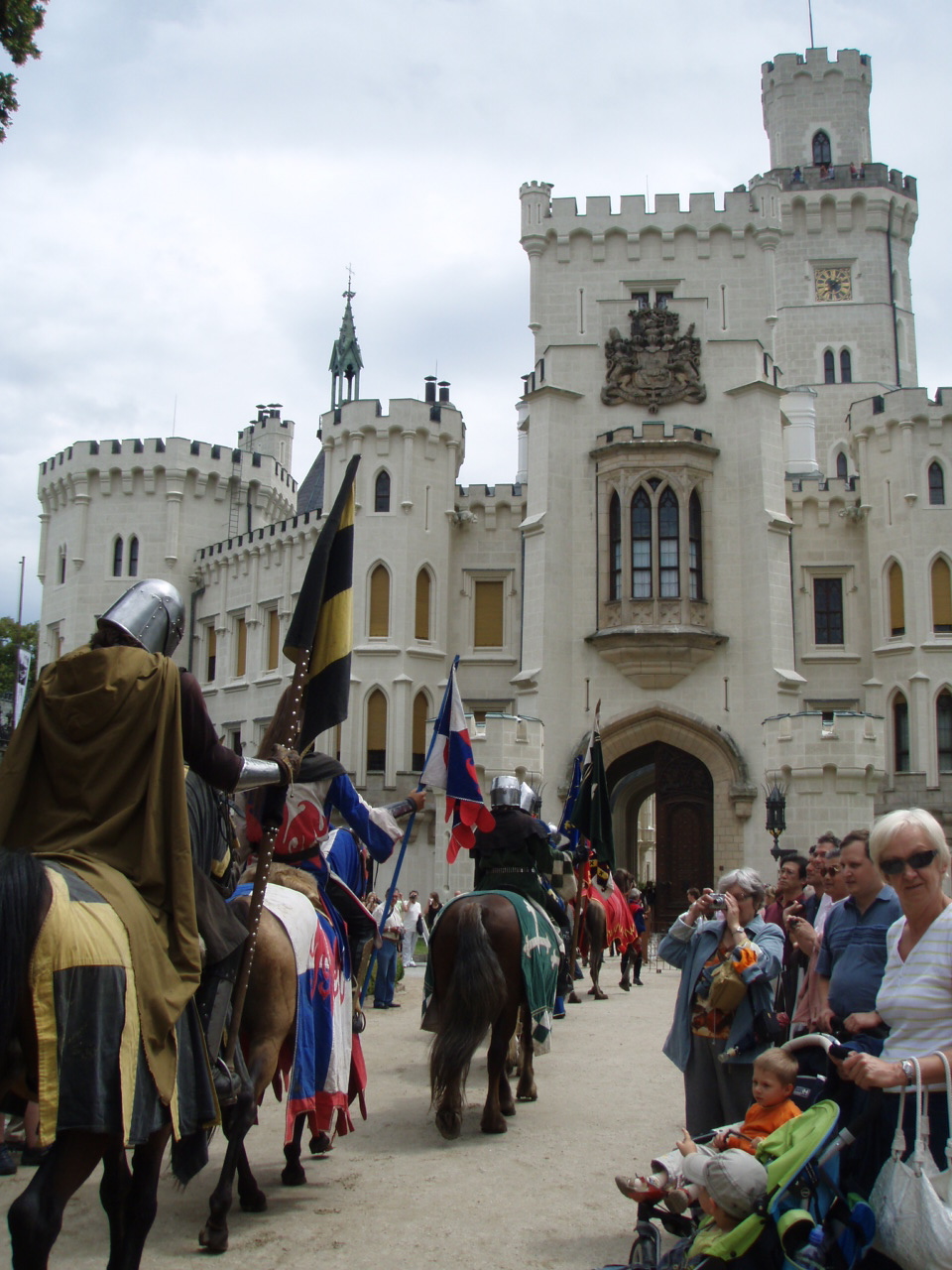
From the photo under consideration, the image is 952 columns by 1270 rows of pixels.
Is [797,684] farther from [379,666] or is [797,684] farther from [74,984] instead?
[74,984]

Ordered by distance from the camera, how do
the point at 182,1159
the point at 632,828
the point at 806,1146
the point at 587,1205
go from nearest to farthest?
the point at 806,1146 → the point at 182,1159 → the point at 587,1205 → the point at 632,828

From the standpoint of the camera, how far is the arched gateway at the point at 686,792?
83.7 feet

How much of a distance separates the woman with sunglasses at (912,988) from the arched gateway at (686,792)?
2162 cm

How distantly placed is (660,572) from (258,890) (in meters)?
21.9

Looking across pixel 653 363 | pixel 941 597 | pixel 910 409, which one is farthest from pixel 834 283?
pixel 941 597

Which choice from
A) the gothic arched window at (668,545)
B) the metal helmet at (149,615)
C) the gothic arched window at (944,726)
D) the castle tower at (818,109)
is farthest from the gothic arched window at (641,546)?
the castle tower at (818,109)

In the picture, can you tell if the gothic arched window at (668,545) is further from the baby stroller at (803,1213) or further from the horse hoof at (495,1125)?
the baby stroller at (803,1213)

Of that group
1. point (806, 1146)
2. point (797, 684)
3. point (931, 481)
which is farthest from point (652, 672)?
point (806, 1146)

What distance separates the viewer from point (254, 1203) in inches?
236

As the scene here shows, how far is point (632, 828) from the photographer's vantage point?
39062 millimetres

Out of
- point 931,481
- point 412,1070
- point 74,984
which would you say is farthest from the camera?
point 931,481

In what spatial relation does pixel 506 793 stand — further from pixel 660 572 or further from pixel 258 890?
pixel 660 572

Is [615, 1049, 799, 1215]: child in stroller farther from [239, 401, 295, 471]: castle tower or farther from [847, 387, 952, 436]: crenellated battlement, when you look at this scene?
[239, 401, 295, 471]: castle tower

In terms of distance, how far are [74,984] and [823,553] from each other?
91.5ft
